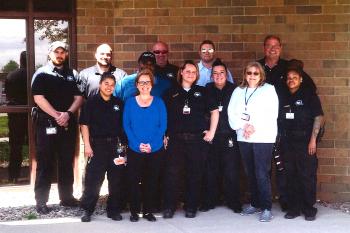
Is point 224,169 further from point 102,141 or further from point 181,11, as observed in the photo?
point 181,11

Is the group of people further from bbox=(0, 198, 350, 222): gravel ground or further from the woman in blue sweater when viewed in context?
bbox=(0, 198, 350, 222): gravel ground

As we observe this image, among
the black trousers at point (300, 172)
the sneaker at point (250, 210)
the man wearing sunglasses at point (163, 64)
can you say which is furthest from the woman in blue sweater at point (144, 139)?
the black trousers at point (300, 172)

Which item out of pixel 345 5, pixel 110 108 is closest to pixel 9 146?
pixel 110 108

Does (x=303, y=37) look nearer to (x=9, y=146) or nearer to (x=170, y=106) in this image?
(x=170, y=106)

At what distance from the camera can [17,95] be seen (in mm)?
7527

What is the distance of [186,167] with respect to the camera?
6586 millimetres

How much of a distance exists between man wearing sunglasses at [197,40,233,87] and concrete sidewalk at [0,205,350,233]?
160 centimetres

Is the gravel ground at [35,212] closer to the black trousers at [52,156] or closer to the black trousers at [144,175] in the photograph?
the black trousers at [52,156]

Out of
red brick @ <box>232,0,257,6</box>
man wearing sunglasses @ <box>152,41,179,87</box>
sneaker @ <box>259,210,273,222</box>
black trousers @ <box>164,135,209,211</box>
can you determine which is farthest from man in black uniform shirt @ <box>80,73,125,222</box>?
red brick @ <box>232,0,257,6</box>

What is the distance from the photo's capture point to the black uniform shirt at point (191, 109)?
21.0 ft

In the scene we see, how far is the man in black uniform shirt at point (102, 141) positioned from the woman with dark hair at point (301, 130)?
187 cm

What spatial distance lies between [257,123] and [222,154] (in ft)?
2.07

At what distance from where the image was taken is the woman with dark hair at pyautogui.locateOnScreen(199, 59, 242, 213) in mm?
6645

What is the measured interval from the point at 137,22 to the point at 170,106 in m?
1.56
